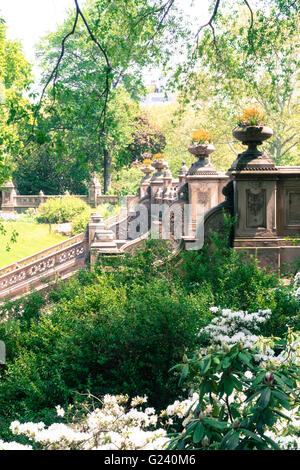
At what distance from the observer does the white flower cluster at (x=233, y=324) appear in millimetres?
5543

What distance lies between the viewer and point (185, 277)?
7734mm

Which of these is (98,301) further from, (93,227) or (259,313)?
(93,227)

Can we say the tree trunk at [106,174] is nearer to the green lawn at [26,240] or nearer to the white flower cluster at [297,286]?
the green lawn at [26,240]

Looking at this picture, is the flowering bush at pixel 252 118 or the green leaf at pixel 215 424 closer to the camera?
the green leaf at pixel 215 424

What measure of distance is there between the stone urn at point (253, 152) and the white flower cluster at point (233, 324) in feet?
12.1

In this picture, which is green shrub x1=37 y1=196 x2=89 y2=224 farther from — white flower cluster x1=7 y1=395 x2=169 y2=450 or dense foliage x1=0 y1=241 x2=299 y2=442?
white flower cluster x1=7 y1=395 x2=169 y2=450

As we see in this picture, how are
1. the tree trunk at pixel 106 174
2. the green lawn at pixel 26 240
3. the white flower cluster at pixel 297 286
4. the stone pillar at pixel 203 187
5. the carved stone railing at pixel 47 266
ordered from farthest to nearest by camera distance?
the tree trunk at pixel 106 174
the green lawn at pixel 26 240
the carved stone railing at pixel 47 266
the stone pillar at pixel 203 187
the white flower cluster at pixel 297 286

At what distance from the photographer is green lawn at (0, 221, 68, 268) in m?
29.2

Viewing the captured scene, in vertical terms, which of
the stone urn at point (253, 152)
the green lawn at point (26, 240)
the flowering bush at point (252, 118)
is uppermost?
the flowering bush at point (252, 118)

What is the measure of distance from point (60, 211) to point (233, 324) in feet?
106

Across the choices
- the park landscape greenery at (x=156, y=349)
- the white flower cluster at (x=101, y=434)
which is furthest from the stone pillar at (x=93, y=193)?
the white flower cluster at (x=101, y=434)

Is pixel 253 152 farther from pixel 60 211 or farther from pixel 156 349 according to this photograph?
pixel 60 211

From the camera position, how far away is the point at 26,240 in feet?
105

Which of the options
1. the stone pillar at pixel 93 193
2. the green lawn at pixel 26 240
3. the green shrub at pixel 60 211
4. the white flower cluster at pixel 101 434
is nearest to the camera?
the white flower cluster at pixel 101 434
